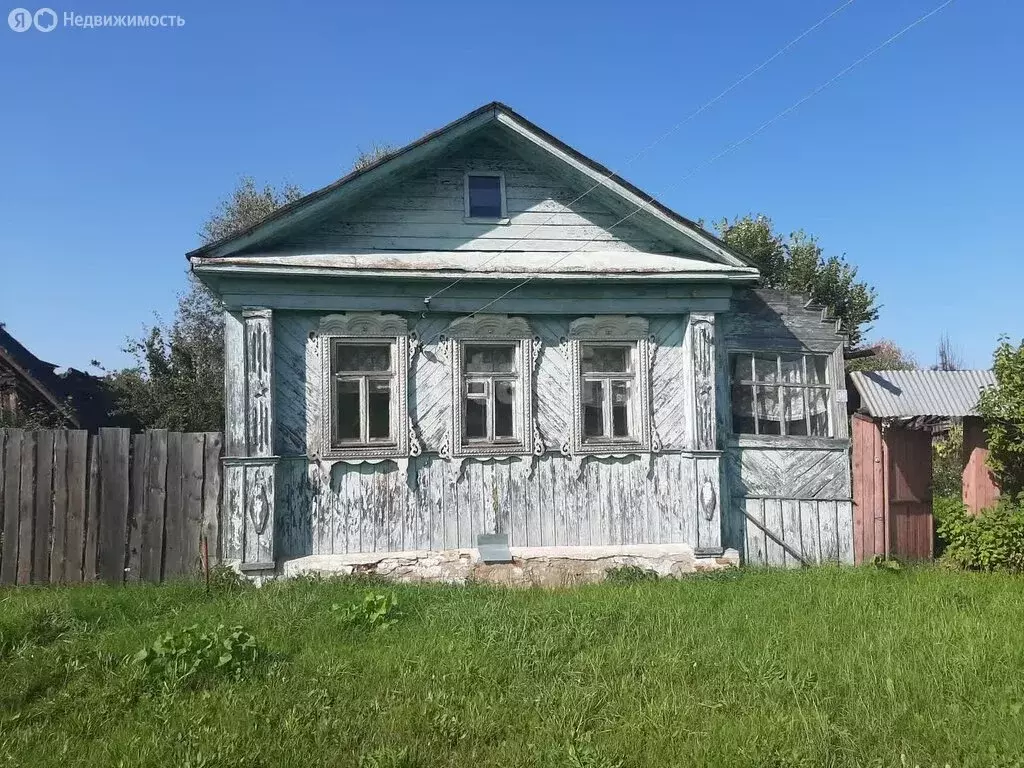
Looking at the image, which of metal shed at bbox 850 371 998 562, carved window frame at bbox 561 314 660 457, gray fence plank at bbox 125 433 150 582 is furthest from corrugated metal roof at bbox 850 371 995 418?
gray fence plank at bbox 125 433 150 582

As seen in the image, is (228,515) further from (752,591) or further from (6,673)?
(752,591)

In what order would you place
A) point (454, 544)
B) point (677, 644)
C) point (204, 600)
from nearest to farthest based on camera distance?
1. point (677, 644)
2. point (204, 600)
3. point (454, 544)

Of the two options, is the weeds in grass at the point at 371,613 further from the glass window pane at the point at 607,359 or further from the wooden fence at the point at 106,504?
the glass window pane at the point at 607,359

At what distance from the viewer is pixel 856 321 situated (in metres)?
18.2

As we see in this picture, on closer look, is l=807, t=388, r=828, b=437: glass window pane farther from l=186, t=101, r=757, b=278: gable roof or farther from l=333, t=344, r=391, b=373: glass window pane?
l=333, t=344, r=391, b=373: glass window pane

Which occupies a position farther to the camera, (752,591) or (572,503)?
(572,503)

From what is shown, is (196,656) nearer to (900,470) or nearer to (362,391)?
(362,391)

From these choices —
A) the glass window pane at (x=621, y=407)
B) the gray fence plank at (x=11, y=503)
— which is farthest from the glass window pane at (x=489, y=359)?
the gray fence plank at (x=11, y=503)

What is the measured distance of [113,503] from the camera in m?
7.86

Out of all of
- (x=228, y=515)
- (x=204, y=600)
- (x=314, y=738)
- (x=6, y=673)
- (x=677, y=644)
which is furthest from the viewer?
(x=228, y=515)

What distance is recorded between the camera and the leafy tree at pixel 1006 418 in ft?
28.0

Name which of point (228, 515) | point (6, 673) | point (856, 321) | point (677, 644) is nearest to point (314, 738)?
point (6, 673)

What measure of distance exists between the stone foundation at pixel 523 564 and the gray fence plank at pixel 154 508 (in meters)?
1.51

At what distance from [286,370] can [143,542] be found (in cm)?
262
